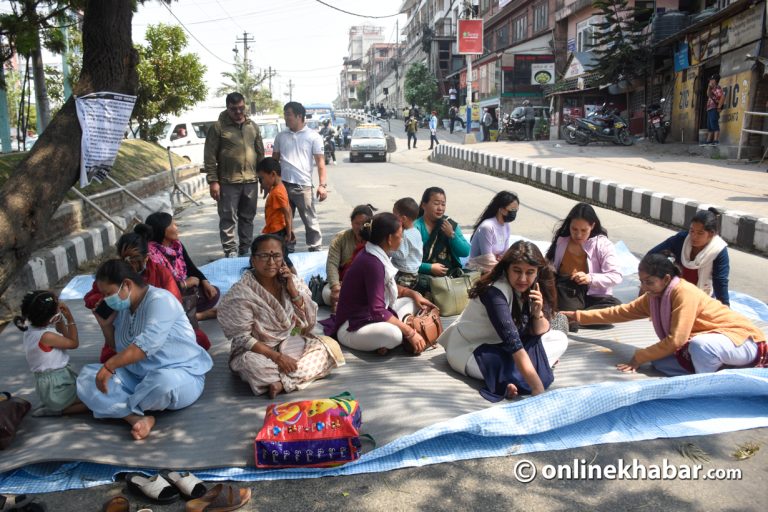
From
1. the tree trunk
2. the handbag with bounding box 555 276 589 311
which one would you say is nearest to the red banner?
the tree trunk

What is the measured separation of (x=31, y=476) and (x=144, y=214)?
8.07 metres

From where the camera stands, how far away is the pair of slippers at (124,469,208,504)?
278 cm

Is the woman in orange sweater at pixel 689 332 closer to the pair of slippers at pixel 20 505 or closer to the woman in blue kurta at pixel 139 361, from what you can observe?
the woman in blue kurta at pixel 139 361

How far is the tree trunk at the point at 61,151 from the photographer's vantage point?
465 cm

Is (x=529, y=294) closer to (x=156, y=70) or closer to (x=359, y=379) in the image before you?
(x=359, y=379)

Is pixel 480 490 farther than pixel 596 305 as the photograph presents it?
No

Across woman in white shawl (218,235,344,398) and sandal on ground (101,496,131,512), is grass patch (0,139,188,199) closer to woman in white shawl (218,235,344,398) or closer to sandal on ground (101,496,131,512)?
woman in white shawl (218,235,344,398)

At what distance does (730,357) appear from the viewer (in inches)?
147

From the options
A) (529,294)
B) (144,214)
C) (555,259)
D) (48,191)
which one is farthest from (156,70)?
(529,294)

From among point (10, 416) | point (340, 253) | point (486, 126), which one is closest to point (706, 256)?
point (340, 253)

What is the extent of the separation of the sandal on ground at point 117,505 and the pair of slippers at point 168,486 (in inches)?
3.8

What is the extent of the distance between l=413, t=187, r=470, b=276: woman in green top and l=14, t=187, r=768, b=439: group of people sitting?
2.66 ft

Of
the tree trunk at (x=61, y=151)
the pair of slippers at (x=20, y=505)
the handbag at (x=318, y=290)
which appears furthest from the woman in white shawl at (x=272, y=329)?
the tree trunk at (x=61, y=151)

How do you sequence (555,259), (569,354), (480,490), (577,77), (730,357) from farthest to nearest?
(577,77) < (555,259) < (569,354) < (730,357) < (480,490)
